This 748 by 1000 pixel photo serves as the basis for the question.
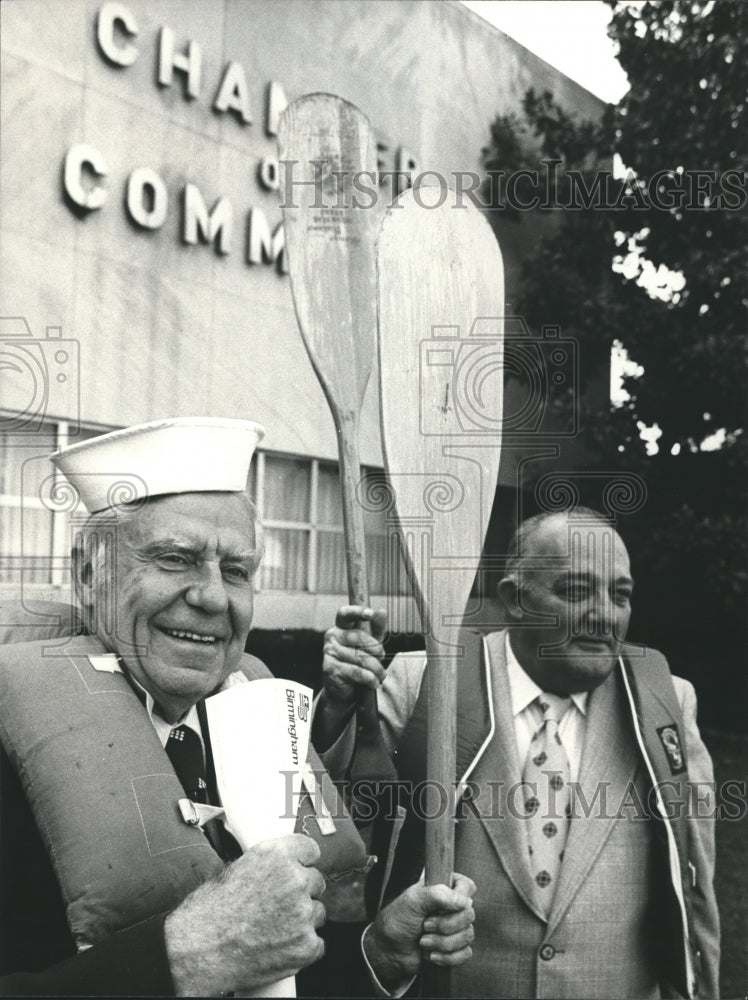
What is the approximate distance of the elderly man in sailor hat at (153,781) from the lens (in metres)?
1.45

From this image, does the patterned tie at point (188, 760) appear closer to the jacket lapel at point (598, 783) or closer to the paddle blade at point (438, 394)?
the paddle blade at point (438, 394)

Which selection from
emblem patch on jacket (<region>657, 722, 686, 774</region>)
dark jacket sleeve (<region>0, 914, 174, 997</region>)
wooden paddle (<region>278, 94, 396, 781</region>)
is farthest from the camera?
emblem patch on jacket (<region>657, 722, 686, 774</region>)

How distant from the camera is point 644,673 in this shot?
7.01 ft

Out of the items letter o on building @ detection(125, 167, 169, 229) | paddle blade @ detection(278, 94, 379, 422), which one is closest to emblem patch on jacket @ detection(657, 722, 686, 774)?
paddle blade @ detection(278, 94, 379, 422)

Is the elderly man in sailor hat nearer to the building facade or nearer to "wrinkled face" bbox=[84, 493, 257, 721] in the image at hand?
"wrinkled face" bbox=[84, 493, 257, 721]

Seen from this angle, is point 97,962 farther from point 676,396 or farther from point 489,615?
point 676,396

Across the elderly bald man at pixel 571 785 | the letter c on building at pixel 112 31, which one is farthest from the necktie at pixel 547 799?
the letter c on building at pixel 112 31

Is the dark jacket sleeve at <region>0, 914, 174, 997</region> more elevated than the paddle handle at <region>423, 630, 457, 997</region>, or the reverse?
the paddle handle at <region>423, 630, 457, 997</region>

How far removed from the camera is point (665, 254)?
7.65 ft

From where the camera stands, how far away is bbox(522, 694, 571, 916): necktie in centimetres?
200

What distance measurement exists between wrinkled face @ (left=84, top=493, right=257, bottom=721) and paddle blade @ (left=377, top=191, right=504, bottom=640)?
0.40m

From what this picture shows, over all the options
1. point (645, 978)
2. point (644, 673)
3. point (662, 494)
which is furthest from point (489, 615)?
point (645, 978)

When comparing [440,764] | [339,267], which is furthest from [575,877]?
[339,267]

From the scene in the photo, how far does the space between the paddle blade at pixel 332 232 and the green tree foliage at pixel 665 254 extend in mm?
387
